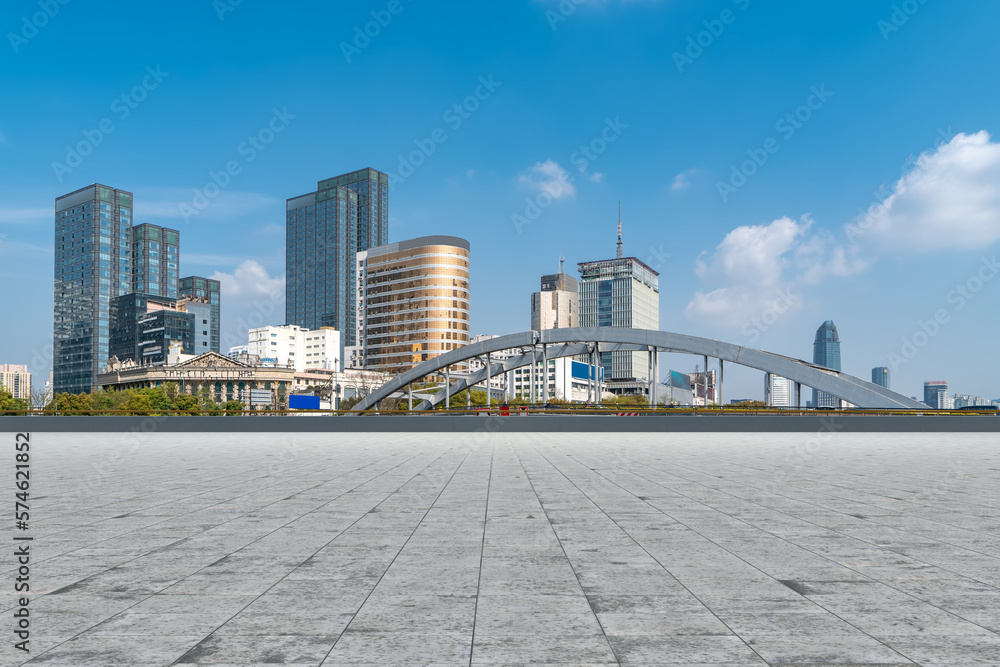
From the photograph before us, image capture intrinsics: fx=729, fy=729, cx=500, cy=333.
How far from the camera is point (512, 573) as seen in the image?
675cm

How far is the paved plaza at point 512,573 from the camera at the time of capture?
15.6ft

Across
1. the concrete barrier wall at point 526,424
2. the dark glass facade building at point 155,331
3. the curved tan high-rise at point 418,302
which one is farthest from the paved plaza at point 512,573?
the dark glass facade building at point 155,331

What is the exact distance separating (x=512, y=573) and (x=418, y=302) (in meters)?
161

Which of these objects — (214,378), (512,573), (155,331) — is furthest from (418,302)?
(512,573)

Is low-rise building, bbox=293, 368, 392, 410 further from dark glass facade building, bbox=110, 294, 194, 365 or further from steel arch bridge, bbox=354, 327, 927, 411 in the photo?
steel arch bridge, bbox=354, 327, 927, 411

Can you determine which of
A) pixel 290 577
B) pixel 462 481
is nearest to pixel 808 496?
pixel 462 481

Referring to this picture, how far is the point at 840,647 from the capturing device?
4738mm

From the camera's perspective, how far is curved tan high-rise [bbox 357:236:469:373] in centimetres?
16425

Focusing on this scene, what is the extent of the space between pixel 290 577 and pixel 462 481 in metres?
8.22

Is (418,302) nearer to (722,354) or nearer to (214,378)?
(214,378)

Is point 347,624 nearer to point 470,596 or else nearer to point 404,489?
point 470,596

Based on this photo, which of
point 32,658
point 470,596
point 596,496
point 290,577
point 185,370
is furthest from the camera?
point 185,370

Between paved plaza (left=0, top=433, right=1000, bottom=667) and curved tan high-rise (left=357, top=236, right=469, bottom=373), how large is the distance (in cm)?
15052

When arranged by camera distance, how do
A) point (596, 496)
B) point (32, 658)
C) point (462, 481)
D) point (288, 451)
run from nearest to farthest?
point (32, 658), point (596, 496), point (462, 481), point (288, 451)
